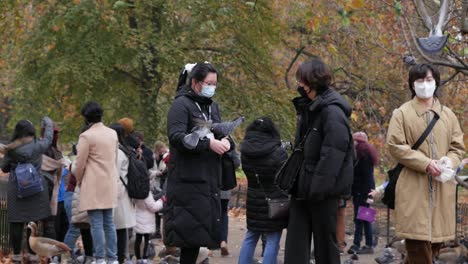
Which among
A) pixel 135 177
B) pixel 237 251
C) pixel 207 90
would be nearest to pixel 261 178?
pixel 135 177

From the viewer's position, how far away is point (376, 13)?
20.5m

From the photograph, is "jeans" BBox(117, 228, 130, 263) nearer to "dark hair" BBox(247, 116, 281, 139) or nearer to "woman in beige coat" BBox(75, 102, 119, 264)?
"woman in beige coat" BBox(75, 102, 119, 264)

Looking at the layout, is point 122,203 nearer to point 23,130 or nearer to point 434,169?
point 23,130

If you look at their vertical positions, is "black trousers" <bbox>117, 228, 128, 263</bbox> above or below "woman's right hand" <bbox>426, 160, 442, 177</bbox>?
below

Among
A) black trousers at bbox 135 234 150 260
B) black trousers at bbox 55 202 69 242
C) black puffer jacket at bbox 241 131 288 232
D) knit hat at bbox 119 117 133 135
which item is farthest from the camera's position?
black trousers at bbox 55 202 69 242

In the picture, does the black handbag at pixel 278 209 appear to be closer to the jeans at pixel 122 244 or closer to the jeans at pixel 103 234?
the jeans at pixel 103 234

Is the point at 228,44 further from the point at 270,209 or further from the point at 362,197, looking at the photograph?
the point at 270,209

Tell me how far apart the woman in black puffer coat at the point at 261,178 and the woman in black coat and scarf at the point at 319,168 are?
203cm

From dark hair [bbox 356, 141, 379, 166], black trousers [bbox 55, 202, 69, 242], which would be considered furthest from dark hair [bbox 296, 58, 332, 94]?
dark hair [bbox 356, 141, 379, 166]

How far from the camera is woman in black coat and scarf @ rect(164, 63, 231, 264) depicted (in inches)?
307

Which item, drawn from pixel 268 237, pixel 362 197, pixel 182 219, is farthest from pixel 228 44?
pixel 182 219

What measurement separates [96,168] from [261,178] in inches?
73.1

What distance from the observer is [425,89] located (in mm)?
7852

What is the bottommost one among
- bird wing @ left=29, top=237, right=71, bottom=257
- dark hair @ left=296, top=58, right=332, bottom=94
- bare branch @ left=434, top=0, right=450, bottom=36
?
bird wing @ left=29, top=237, right=71, bottom=257
